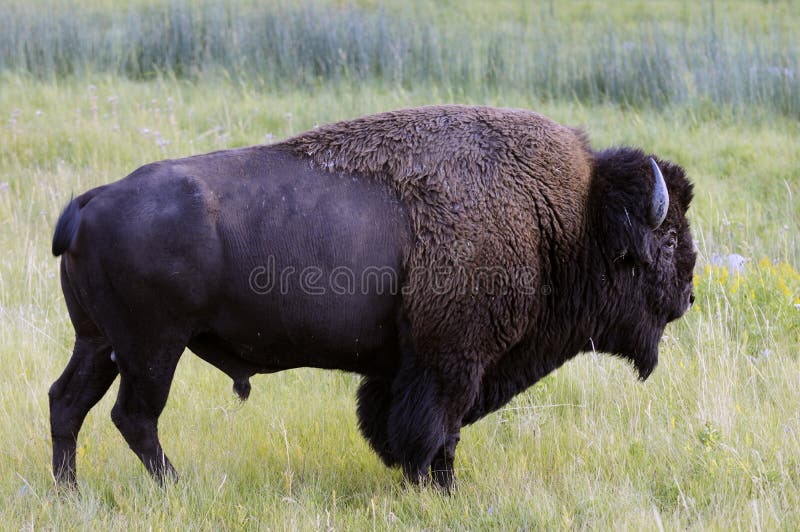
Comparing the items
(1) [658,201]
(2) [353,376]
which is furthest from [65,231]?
(1) [658,201]

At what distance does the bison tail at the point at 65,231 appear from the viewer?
3447 mm

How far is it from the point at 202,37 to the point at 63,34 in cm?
186

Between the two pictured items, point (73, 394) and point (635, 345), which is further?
point (635, 345)

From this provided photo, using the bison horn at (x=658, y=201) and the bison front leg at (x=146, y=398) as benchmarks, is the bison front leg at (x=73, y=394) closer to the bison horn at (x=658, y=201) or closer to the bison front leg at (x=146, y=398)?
the bison front leg at (x=146, y=398)

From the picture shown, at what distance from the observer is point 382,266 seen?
3736 millimetres

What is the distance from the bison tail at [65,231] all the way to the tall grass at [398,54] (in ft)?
24.5

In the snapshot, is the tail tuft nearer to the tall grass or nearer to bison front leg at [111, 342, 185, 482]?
bison front leg at [111, 342, 185, 482]

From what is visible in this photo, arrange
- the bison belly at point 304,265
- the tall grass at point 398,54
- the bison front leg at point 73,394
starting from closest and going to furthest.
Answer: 1. the bison belly at point 304,265
2. the bison front leg at point 73,394
3. the tall grass at point 398,54

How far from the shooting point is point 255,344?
3.70 metres

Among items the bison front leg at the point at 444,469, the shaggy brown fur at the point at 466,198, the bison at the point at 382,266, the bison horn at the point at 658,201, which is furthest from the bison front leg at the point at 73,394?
the bison horn at the point at 658,201

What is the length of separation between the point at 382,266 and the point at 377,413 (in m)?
0.81

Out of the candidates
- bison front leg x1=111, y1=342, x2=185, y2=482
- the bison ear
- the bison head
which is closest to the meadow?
bison front leg x1=111, y1=342, x2=185, y2=482

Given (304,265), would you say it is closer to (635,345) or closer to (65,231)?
(65,231)

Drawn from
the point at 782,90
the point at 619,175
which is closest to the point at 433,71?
the point at 782,90
